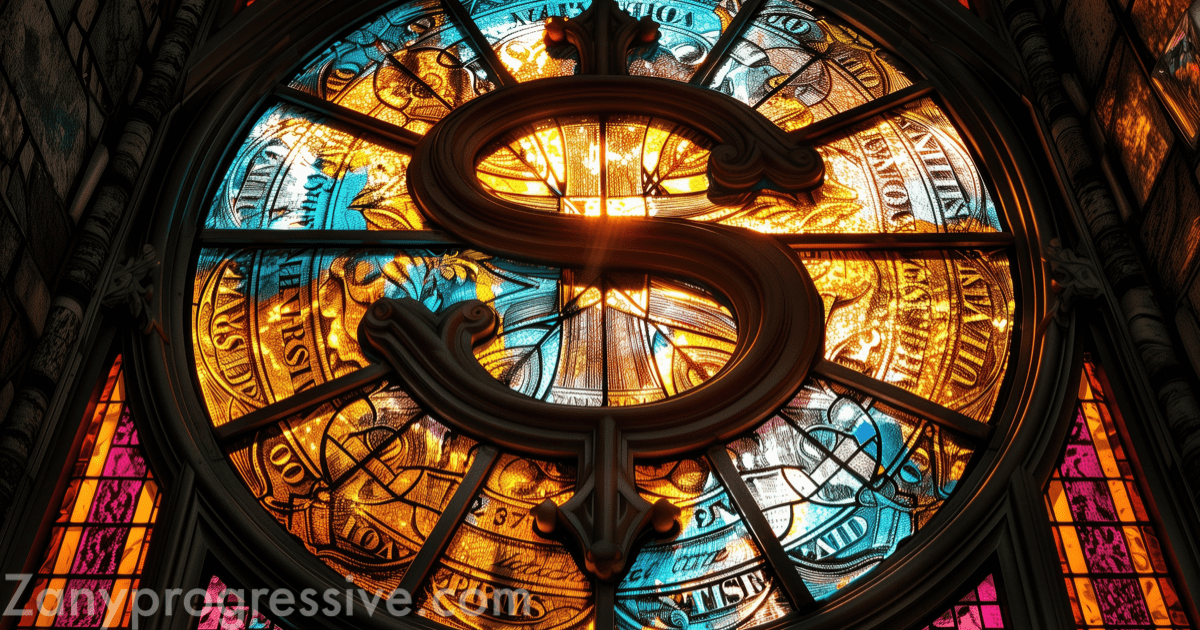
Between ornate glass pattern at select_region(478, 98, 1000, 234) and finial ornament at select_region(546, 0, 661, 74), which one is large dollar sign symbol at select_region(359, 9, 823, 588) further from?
finial ornament at select_region(546, 0, 661, 74)

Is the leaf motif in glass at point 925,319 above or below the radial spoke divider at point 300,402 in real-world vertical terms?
above

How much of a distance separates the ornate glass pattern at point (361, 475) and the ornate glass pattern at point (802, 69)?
82.5 inches

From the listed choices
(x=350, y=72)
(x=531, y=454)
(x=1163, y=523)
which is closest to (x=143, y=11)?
(x=350, y=72)

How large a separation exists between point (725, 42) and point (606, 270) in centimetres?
147

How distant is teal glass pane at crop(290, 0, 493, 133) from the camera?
18.7 ft

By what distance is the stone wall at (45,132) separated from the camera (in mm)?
4129

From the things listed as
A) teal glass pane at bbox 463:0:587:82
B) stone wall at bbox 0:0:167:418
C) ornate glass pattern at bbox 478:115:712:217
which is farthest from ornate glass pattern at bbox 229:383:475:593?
teal glass pane at bbox 463:0:587:82

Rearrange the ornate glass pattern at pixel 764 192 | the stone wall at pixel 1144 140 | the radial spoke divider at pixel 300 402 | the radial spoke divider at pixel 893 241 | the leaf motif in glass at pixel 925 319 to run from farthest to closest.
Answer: the ornate glass pattern at pixel 764 192 → the radial spoke divider at pixel 893 241 → the leaf motif in glass at pixel 925 319 → the radial spoke divider at pixel 300 402 → the stone wall at pixel 1144 140

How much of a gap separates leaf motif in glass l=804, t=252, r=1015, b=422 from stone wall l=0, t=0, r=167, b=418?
8.76 feet

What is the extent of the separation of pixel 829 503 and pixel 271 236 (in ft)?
7.61

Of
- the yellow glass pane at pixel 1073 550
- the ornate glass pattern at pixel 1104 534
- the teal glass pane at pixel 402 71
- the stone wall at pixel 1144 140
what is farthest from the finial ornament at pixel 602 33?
the yellow glass pane at pixel 1073 550

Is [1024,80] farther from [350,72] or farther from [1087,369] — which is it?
[350,72]

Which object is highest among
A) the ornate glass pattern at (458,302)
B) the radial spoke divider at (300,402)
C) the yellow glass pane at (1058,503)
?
the ornate glass pattern at (458,302)

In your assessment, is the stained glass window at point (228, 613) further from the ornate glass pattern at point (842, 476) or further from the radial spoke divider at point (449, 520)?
the ornate glass pattern at point (842, 476)
